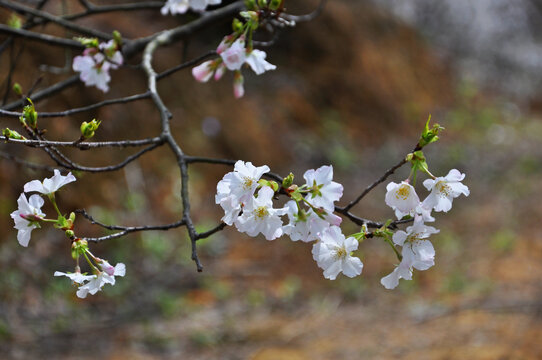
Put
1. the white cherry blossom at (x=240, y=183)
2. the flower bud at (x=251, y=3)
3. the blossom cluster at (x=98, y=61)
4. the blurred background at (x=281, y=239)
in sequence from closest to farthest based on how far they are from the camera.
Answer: the white cherry blossom at (x=240, y=183) → the flower bud at (x=251, y=3) → the blossom cluster at (x=98, y=61) → the blurred background at (x=281, y=239)

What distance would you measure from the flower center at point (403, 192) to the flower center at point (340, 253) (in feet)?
0.55

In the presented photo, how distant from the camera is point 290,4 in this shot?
737cm

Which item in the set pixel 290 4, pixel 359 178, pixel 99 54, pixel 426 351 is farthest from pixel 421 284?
pixel 290 4

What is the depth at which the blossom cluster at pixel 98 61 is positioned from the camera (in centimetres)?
167

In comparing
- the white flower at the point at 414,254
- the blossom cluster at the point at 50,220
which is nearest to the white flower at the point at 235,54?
the blossom cluster at the point at 50,220

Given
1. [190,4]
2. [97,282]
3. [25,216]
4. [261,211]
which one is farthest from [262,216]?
[190,4]

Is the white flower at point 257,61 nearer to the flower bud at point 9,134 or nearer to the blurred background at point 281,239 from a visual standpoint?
the flower bud at point 9,134

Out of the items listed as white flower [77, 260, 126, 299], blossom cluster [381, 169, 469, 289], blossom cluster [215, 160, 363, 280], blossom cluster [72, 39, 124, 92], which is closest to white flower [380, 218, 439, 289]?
blossom cluster [381, 169, 469, 289]

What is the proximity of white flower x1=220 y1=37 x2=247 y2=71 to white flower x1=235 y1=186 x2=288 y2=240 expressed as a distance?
1.74ft

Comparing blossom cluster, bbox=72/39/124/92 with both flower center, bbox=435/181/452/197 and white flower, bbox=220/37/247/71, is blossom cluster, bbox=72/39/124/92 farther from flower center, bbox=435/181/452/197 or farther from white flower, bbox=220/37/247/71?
flower center, bbox=435/181/452/197

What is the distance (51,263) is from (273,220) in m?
3.21

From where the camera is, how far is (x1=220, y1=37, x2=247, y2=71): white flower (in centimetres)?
135

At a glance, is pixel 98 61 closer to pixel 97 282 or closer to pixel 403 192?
pixel 97 282

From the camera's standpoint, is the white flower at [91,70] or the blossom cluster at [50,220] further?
the white flower at [91,70]
